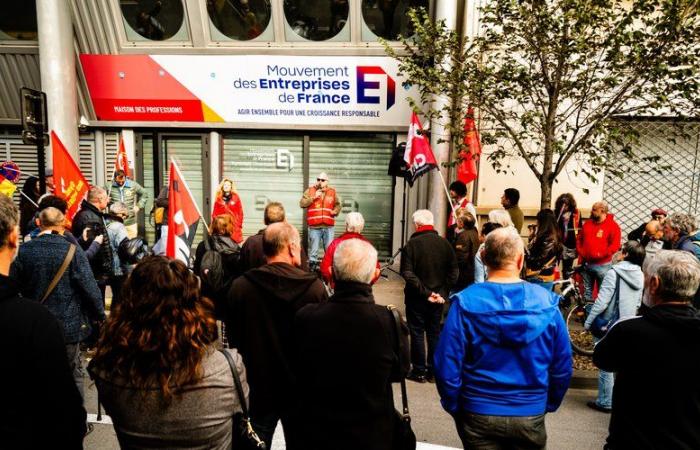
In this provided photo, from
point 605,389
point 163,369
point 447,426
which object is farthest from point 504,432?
point 605,389

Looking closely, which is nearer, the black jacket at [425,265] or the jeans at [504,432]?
the jeans at [504,432]

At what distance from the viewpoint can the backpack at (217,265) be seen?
5117 millimetres

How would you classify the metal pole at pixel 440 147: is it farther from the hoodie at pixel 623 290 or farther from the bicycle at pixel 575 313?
the hoodie at pixel 623 290

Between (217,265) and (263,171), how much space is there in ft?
22.7

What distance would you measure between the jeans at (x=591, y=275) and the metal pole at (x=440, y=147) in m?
2.91

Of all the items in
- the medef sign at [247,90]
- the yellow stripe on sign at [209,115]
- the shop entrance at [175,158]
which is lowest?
the shop entrance at [175,158]

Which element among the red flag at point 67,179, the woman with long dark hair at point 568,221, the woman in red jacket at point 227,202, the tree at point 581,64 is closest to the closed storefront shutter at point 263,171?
the woman in red jacket at point 227,202

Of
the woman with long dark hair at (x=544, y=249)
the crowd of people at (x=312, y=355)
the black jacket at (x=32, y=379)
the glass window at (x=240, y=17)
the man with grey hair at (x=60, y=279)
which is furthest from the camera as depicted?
the glass window at (x=240, y=17)

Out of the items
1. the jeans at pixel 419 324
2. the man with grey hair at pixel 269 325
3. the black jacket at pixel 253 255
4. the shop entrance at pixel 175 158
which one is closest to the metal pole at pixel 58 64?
the shop entrance at pixel 175 158

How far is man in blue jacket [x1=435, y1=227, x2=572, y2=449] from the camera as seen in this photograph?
108 inches

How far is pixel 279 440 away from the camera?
443cm

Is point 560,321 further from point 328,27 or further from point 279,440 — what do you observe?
point 328,27

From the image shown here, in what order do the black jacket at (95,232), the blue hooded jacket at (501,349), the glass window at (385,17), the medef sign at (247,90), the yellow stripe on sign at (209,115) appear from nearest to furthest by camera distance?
the blue hooded jacket at (501,349)
the black jacket at (95,232)
the glass window at (385,17)
the medef sign at (247,90)
the yellow stripe on sign at (209,115)

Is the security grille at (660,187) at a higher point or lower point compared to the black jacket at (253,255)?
higher
